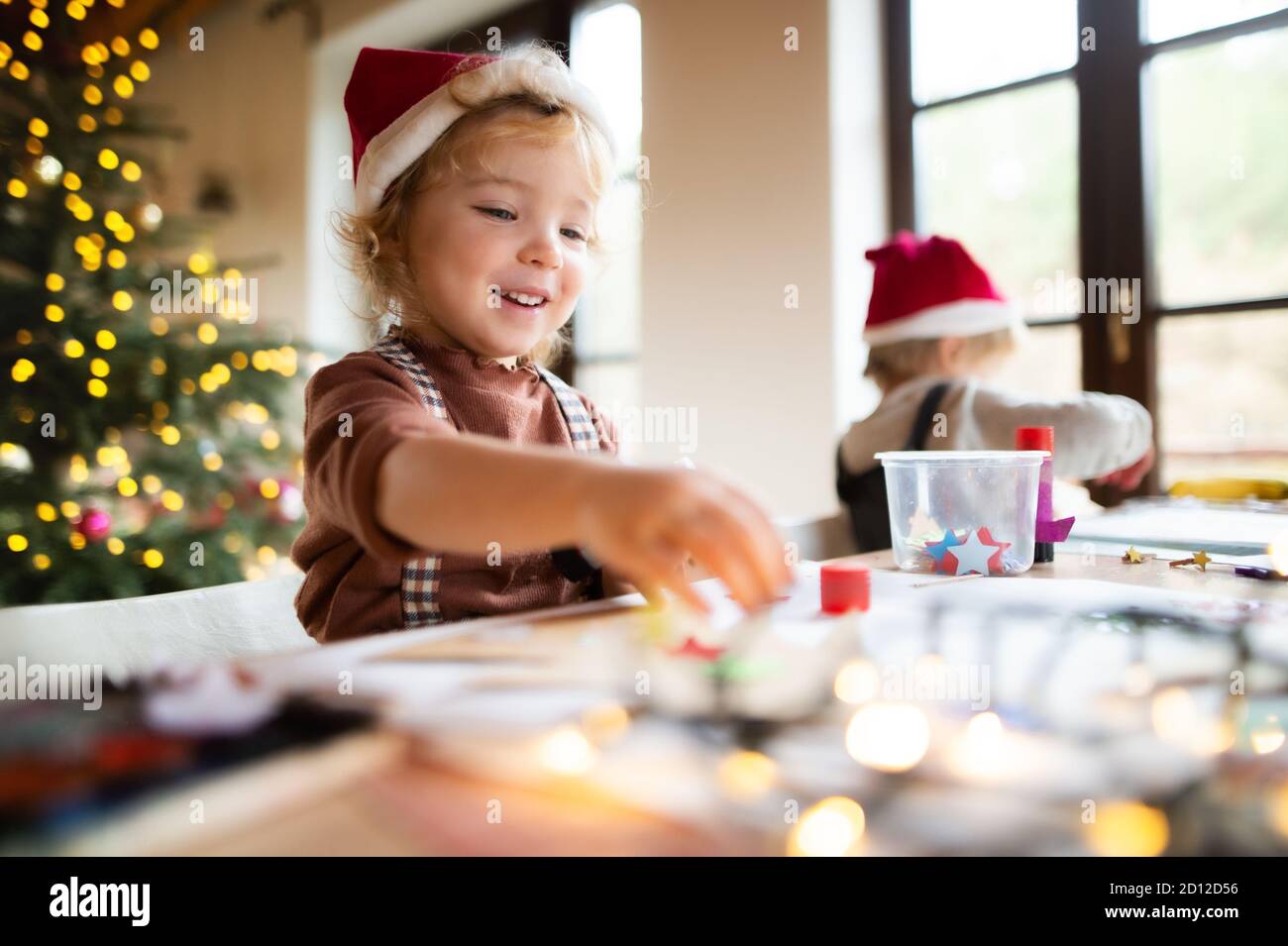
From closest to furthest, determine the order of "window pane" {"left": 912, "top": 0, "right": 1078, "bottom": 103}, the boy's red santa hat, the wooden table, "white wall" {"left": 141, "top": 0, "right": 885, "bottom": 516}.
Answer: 1. the wooden table
2. the boy's red santa hat
3. "window pane" {"left": 912, "top": 0, "right": 1078, "bottom": 103}
4. "white wall" {"left": 141, "top": 0, "right": 885, "bottom": 516}

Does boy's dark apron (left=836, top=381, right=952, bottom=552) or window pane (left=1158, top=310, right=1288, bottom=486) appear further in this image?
window pane (left=1158, top=310, right=1288, bottom=486)

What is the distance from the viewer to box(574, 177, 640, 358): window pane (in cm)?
260

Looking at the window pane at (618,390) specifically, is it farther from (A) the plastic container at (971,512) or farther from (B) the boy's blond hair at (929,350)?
(A) the plastic container at (971,512)

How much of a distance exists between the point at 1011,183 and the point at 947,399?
0.89 metres

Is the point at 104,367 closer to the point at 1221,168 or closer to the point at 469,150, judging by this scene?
the point at 469,150

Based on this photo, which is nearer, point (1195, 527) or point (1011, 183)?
point (1195, 527)

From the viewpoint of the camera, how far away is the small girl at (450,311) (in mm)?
652

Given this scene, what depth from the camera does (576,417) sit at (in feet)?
3.27

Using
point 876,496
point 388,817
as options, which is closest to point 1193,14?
point 876,496

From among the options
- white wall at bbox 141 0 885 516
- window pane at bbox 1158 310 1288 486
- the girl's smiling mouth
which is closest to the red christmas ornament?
white wall at bbox 141 0 885 516

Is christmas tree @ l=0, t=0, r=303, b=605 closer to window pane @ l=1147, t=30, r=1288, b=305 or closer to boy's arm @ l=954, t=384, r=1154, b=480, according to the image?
boy's arm @ l=954, t=384, r=1154, b=480

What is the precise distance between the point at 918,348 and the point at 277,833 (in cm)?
144

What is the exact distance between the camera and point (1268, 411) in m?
1.69

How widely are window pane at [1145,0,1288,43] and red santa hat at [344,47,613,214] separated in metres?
1.44
